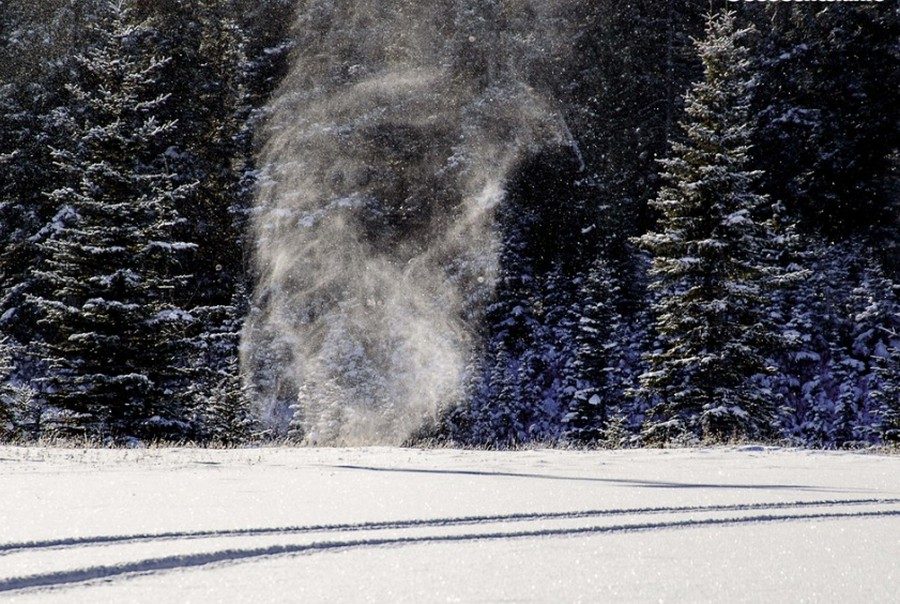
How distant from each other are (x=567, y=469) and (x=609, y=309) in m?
28.0

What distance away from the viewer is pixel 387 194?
164 feet

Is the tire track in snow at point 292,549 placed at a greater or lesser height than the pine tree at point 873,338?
greater

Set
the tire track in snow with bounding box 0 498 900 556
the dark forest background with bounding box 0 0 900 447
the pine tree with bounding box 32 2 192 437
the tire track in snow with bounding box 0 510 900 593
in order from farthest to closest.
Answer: the dark forest background with bounding box 0 0 900 447, the pine tree with bounding box 32 2 192 437, the tire track in snow with bounding box 0 498 900 556, the tire track in snow with bounding box 0 510 900 593

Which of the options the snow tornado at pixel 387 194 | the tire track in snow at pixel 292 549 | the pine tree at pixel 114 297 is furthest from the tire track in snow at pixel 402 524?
the snow tornado at pixel 387 194

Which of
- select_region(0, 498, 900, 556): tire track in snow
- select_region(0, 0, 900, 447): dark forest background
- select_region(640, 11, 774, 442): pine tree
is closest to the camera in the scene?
select_region(0, 498, 900, 556): tire track in snow

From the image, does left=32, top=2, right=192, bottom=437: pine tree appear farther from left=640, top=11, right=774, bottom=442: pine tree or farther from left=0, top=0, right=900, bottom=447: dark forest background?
left=640, top=11, right=774, bottom=442: pine tree

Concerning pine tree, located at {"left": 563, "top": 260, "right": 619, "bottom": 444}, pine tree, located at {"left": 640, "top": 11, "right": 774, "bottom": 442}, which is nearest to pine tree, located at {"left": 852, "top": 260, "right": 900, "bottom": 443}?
pine tree, located at {"left": 563, "top": 260, "right": 619, "bottom": 444}

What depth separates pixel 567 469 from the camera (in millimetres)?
8164

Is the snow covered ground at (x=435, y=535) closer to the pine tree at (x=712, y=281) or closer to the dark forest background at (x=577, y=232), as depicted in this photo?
the dark forest background at (x=577, y=232)

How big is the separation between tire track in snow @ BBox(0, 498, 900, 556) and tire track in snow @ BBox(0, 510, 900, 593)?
0.35 metres

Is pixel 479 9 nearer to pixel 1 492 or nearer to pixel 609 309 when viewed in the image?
pixel 609 309

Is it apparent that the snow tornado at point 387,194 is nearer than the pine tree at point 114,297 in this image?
No

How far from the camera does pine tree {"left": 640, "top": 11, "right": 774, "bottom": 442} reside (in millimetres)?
18484

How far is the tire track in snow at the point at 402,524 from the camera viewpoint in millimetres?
3543
